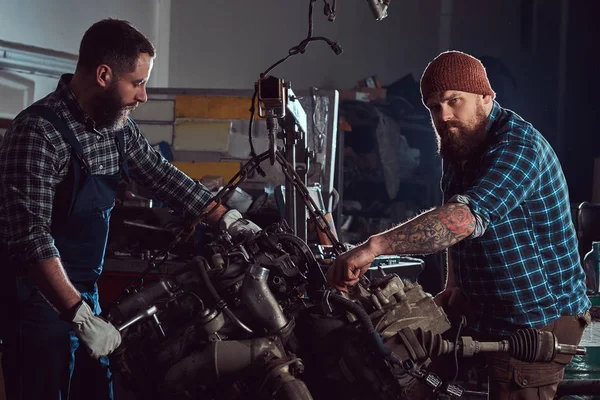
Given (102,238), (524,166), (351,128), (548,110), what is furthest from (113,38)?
(548,110)

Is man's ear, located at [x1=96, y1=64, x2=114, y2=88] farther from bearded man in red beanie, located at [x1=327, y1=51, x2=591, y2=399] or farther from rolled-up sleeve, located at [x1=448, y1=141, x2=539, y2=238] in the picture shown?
rolled-up sleeve, located at [x1=448, y1=141, x2=539, y2=238]

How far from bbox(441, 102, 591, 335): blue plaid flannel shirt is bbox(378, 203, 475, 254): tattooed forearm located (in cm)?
14

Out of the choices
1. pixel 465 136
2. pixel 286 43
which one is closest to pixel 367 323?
pixel 465 136

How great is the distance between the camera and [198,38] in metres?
6.12

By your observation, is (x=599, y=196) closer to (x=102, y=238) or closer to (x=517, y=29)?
(x=517, y=29)

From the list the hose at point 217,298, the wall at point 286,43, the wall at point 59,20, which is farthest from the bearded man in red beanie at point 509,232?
the wall at point 286,43

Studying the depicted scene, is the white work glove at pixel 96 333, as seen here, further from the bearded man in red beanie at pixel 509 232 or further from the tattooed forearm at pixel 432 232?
the tattooed forearm at pixel 432 232

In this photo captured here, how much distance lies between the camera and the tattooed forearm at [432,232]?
1.62 m

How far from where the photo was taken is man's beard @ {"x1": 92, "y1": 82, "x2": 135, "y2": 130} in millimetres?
2166

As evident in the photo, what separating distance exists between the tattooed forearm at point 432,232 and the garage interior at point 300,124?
0.22m

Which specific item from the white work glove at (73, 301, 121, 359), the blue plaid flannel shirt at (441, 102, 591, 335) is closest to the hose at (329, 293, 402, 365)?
the blue plaid flannel shirt at (441, 102, 591, 335)

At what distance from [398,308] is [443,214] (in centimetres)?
30

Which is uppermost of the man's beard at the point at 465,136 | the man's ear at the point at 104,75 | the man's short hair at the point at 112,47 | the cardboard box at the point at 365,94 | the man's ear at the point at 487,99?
the cardboard box at the point at 365,94

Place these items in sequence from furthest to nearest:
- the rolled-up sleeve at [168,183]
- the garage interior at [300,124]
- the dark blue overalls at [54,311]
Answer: the rolled-up sleeve at [168,183] < the dark blue overalls at [54,311] < the garage interior at [300,124]
